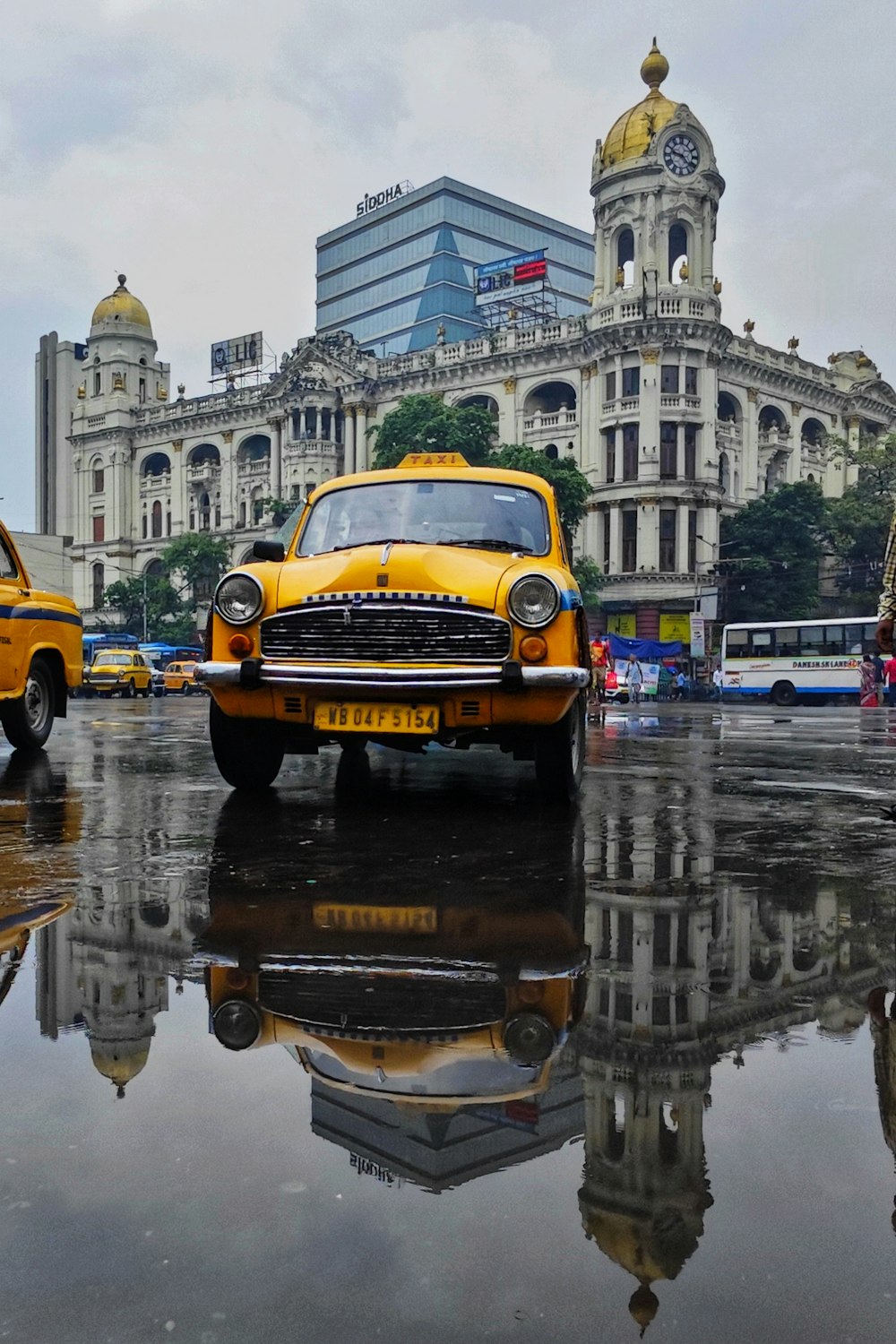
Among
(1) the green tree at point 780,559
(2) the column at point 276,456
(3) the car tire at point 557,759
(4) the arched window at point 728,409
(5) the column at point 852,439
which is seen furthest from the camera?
(2) the column at point 276,456

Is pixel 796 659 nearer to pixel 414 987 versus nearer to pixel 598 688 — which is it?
pixel 598 688

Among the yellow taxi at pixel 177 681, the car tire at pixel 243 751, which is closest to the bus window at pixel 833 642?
the yellow taxi at pixel 177 681

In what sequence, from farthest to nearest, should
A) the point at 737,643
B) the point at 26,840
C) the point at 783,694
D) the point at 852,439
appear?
the point at 852,439 → the point at 737,643 → the point at 783,694 → the point at 26,840

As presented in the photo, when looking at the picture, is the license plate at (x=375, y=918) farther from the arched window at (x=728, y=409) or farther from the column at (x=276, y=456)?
the column at (x=276, y=456)

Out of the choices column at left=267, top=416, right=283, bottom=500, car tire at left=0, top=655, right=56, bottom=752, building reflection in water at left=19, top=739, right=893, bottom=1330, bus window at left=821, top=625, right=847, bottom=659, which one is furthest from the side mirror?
column at left=267, top=416, right=283, bottom=500

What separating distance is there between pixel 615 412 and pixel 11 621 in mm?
49043

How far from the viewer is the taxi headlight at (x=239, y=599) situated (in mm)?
6047

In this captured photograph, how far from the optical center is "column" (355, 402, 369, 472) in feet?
219

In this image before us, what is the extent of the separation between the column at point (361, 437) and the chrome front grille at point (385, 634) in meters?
61.9

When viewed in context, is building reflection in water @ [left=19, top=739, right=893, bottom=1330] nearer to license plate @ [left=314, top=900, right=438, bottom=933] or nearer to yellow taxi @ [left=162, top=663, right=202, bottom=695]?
license plate @ [left=314, top=900, right=438, bottom=933]

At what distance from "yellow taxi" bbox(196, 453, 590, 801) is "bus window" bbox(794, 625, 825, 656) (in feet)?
121

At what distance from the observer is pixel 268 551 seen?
6871 mm

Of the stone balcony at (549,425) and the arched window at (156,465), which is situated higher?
the arched window at (156,465)

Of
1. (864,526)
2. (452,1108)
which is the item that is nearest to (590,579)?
(864,526)
